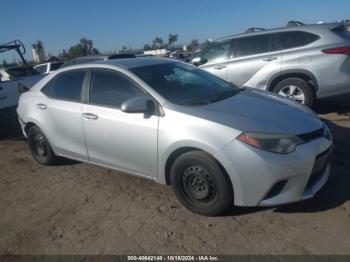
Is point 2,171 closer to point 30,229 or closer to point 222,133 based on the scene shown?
point 30,229

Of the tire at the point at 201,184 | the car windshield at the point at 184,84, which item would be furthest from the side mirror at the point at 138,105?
the tire at the point at 201,184

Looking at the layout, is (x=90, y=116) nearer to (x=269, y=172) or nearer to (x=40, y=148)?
(x=40, y=148)

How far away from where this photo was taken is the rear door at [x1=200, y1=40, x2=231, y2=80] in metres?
7.90

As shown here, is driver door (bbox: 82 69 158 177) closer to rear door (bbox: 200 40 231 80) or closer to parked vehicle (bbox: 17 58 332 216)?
parked vehicle (bbox: 17 58 332 216)

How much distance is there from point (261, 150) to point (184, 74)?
177cm

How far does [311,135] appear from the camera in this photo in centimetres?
352

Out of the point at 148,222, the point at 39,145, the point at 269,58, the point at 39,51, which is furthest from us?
the point at 39,51

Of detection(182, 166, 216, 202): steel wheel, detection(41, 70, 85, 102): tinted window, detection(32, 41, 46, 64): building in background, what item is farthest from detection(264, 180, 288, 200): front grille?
detection(32, 41, 46, 64): building in background

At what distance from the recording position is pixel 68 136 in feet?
16.0

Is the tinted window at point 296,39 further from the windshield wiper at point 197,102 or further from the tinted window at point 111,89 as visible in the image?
the tinted window at point 111,89

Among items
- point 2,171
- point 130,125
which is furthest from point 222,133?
point 2,171

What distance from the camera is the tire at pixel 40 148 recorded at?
17.9 feet

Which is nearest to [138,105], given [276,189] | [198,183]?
[198,183]

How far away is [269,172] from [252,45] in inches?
195
